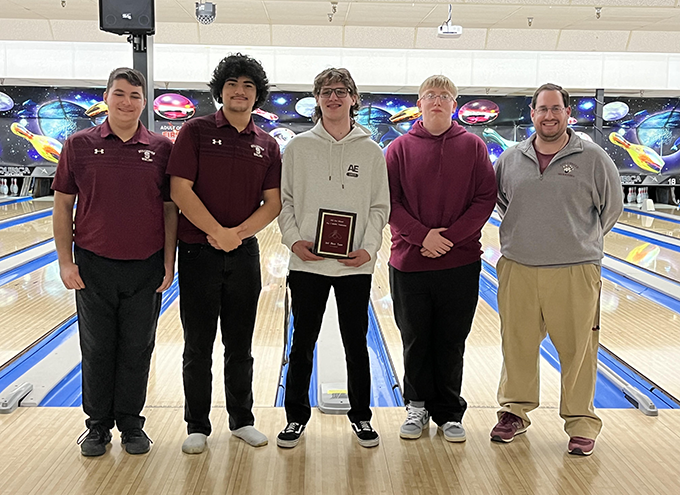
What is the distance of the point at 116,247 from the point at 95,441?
689 millimetres

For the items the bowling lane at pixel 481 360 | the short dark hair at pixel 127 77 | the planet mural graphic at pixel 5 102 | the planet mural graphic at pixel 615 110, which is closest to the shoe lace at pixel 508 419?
the bowling lane at pixel 481 360

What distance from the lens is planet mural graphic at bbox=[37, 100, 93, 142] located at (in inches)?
467

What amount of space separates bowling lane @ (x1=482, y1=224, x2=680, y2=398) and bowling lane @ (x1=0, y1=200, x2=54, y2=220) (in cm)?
811

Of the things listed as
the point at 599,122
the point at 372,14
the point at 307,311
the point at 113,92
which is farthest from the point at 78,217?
the point at 599,122

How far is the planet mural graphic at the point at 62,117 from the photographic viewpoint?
11.9m

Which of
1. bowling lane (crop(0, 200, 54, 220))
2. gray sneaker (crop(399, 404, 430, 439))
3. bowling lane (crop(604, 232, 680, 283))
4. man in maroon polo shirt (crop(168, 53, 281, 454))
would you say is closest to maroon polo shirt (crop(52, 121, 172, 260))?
man in maroon polo shirt (crop(168, 53, 281, 454))

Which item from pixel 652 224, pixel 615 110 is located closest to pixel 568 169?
pixel 652 224

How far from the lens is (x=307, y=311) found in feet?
8.08

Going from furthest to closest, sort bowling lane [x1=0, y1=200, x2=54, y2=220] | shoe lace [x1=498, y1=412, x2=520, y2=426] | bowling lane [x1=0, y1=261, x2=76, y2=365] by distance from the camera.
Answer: bowling lane [x1=0, y1=200, x2=54, y2=220] → bowling lane [x1=0, y1=261, x2=76, y2=365] → shoe lace [x1=498, y1=412, x2=520, y2=426]

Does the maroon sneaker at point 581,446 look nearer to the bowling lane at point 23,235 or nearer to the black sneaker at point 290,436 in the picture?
the black sneaker at point 290,436

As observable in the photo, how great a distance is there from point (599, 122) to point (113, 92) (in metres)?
10.9

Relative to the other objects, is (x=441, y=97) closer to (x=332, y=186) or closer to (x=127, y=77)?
(x=332, y=186)

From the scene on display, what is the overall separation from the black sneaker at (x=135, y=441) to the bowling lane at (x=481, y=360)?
1.41 m

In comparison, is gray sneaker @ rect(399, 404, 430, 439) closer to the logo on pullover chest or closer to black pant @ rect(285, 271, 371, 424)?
black pant @ rect(285, 271, 371, 424)
